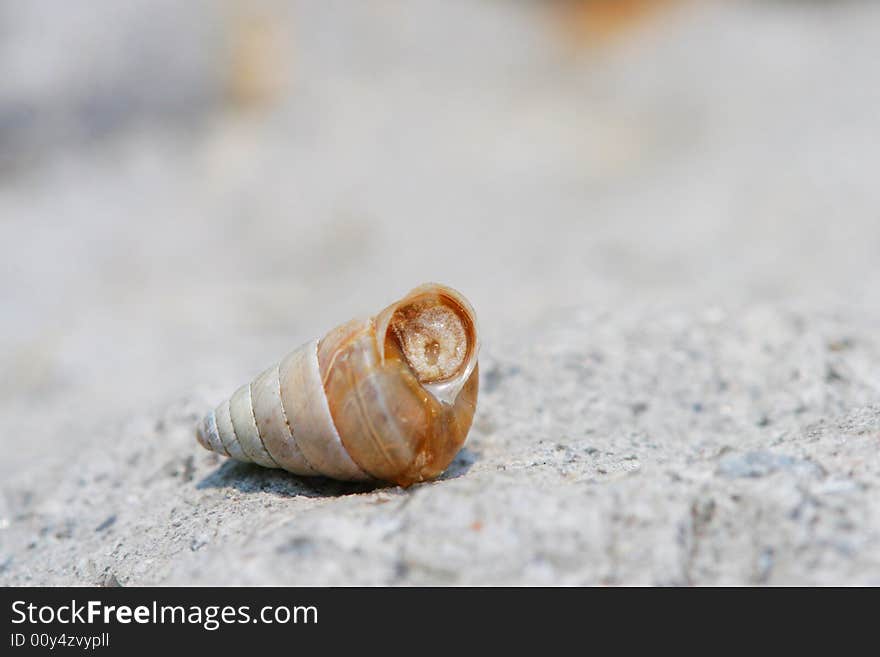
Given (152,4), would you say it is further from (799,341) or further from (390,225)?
(799,341)

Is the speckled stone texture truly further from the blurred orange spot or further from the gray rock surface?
the blurred orange spot

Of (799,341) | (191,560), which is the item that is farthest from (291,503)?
(799,341)

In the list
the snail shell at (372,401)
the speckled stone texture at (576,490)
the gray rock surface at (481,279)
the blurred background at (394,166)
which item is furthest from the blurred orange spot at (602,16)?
the snail shell at (372,401)

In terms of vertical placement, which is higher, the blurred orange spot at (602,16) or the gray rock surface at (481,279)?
the blurred orange spot at (602,16)

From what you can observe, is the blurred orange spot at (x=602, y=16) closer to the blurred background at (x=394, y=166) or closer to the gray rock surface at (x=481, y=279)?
the blurred background at (x=394, y=166)

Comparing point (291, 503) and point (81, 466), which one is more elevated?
point (81, 466)

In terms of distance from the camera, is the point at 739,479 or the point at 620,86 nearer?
the point at 739,479
